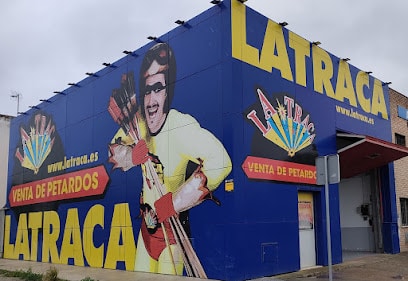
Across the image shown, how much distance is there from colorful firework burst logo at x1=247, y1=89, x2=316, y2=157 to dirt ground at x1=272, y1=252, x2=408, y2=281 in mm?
3592

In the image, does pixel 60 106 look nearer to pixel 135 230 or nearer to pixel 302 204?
pixel 135 230

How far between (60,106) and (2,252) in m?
9.04

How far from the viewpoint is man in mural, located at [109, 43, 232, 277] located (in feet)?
41.8

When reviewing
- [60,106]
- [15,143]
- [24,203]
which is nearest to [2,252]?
[24,203]

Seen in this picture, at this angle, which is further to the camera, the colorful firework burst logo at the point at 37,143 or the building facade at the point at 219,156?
the colorful firework burst logo at the point at 37,143

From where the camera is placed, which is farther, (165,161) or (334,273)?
(165,161)

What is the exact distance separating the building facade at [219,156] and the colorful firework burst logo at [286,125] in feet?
0.17

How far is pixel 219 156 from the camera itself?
40.4ft

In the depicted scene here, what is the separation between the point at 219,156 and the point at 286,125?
2864mm

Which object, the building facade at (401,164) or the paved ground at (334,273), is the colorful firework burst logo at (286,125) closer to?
the paved ground at (334,273)

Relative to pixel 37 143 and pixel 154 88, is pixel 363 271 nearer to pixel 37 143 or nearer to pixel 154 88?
pixel 154 88

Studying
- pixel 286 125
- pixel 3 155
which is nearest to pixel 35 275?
pixel 286 125

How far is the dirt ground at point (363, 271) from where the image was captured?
40.9ft

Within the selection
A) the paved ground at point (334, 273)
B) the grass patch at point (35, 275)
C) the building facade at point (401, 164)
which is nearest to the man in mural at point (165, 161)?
the paved ground at point (334, 273)
